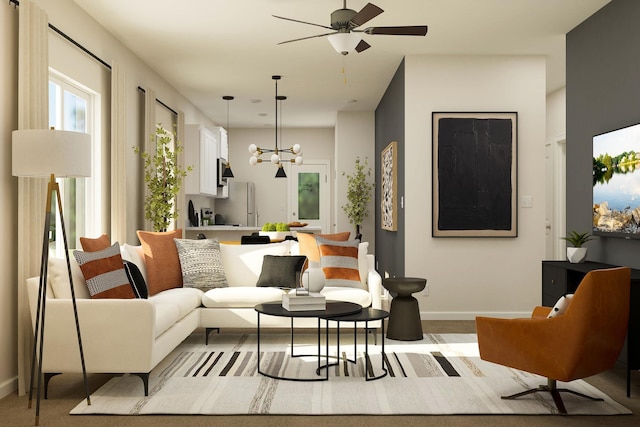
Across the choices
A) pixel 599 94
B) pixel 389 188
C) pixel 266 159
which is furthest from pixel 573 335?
pixel 266 159

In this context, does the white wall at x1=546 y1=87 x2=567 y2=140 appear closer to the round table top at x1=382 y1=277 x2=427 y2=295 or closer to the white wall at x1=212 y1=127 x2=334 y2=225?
the round table top at x1=382 y1=277 x2=427 y2=295

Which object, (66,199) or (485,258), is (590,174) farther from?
(66,199)

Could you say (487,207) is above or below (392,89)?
below

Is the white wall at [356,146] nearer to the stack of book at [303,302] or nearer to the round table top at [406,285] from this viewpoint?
the round table top at [406,285]

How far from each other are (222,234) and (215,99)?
6.81 feet

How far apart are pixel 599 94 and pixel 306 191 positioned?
7945 millimetres

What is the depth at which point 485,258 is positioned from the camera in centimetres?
681

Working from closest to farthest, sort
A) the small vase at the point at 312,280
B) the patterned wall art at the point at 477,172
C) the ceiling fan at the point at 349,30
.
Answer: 1. the ceiling fan at the point at 349,30
2. the small vase at the point at 312,280
3. the patterned wall art at the point at 477,172

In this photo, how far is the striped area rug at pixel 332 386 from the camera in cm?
367

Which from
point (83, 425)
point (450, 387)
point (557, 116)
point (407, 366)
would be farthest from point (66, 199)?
point (557, 116)

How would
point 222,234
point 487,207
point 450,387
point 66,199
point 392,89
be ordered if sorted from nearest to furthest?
point 450,387
point 66,199
point 487,207
point 392,89
point 222,234

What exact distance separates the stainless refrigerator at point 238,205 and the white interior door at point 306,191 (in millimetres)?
785

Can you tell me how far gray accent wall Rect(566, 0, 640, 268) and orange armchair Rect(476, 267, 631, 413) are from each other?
123 centimetres

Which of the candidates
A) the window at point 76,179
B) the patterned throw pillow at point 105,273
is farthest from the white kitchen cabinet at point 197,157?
the patterned throw pillow at point 105,273
